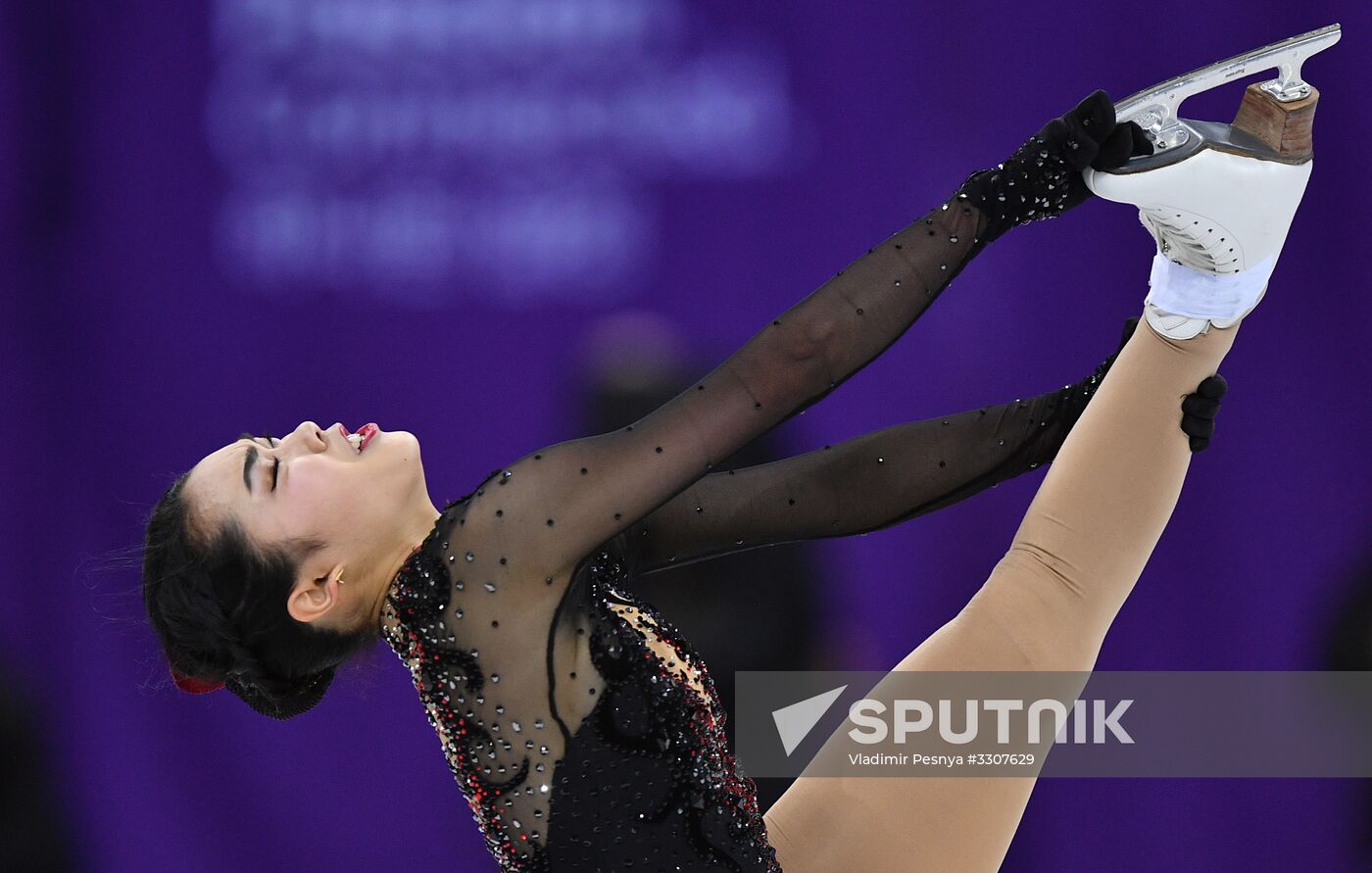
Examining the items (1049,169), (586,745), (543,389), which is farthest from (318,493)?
(543,389)

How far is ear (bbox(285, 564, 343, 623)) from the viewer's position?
69.3 inches

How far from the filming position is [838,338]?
1.65 m

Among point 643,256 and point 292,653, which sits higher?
point 643,256

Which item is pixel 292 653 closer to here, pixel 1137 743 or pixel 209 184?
pixel 209 184

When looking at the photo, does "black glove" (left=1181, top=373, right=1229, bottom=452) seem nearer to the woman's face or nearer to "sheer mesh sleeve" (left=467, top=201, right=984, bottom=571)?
"sheer mesh sleeve" (left=467, top=201, right=984, bottom=571)

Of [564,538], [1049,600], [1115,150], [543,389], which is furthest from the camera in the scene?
[543,389]

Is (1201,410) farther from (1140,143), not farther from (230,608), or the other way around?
(230,608)

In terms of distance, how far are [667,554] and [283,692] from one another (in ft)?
1.69

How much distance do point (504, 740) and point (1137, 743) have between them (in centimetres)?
152

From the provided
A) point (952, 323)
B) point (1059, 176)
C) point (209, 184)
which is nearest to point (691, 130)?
point (952, 323)

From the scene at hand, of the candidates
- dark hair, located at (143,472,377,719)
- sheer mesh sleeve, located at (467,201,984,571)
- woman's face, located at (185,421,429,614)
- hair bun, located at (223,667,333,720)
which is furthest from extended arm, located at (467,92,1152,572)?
hair bun, located at (223,667,333,720)

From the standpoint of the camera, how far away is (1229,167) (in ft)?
5.66

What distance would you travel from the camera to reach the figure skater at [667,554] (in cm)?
164

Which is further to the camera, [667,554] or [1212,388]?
[667,554]
